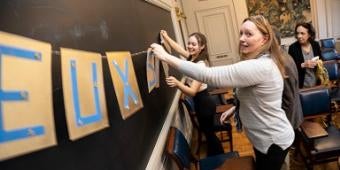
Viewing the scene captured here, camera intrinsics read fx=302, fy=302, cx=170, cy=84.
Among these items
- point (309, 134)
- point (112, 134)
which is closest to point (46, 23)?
point (112, 134)

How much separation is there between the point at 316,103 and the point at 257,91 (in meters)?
1.66

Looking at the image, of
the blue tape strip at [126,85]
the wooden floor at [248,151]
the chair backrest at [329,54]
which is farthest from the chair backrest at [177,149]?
the chair backrest at [329,54]

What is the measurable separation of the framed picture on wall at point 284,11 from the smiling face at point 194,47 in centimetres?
556

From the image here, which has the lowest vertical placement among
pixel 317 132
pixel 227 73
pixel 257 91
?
pixel 317 132

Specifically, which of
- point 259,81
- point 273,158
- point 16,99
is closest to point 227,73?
point 259,81

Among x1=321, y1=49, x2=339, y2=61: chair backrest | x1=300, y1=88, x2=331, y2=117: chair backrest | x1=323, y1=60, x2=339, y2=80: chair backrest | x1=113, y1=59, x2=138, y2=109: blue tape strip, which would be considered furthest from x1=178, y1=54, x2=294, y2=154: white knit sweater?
x1=321, y1=49, x2=339, y2=61: chair backrest

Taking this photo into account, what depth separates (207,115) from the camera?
3072 millimetres

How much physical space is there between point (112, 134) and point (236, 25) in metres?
6.07

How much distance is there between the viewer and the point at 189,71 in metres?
1.54

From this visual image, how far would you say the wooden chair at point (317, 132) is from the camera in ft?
8.55

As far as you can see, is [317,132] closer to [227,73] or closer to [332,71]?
[227,73]

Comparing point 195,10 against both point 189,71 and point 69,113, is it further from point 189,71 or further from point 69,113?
point 69,113

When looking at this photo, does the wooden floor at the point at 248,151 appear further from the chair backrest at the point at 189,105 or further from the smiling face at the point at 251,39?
the smiling face at the point at 251,39

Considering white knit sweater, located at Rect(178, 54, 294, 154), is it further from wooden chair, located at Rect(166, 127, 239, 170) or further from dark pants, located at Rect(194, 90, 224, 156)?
dark pants, located at Rect(194, 90, 224, 156)
